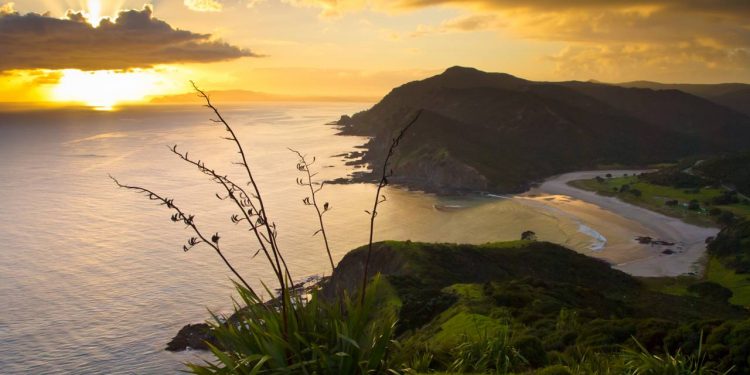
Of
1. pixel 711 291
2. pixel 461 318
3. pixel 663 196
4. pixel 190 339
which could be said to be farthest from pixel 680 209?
pixel 190 339

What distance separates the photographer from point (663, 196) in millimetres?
122812

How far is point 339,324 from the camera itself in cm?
787

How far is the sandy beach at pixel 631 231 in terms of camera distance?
260 ft

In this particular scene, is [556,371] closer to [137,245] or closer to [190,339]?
[190,339]

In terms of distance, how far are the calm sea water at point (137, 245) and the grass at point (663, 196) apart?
2328 cm

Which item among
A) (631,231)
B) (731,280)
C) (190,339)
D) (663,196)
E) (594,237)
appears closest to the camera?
(190,339)

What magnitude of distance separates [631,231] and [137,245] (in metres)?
83.2

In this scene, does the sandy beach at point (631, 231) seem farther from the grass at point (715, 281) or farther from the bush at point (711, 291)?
the bush at point (711, 291)

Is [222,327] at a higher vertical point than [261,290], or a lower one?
higher

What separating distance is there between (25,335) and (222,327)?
5683 cm

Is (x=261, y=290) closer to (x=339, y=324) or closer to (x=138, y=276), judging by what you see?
(x=138, y=276)

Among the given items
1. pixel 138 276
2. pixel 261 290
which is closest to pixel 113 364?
pixel 261 290

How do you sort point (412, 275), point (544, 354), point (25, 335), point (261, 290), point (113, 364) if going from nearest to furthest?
point (544, 354) → point (113, 364) → point (25, 335) → point (412, 275) → point (261, 290)

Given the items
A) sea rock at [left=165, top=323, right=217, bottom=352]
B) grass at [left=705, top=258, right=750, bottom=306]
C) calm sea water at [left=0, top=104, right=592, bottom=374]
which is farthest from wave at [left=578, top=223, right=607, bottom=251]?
sea rock at [left=165, top=323, right=217, bottom=352]
